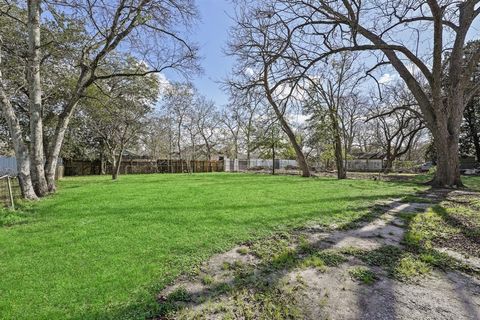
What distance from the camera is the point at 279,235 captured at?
401 centimetres

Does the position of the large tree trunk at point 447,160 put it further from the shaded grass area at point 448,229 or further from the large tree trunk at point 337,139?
the large tree trunk at point 337,139

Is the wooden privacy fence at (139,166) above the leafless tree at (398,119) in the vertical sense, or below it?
below

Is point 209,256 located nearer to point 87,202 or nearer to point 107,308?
point 107,308

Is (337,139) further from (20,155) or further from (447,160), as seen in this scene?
(20,155)

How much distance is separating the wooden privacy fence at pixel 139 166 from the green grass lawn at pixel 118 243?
2127 centimetres

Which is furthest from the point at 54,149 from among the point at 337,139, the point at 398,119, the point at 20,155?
the point at 398,119

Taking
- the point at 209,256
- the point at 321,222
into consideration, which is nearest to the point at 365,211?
the point at 321,222

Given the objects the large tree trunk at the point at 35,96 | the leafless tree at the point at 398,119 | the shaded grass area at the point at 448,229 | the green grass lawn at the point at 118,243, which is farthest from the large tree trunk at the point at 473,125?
the large tree trunk at the point at 35,96

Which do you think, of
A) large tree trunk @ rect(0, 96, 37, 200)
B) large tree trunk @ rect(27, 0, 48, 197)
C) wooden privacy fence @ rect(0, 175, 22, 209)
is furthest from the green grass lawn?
large tree trunk @ rect(27, 0, 48, 197)

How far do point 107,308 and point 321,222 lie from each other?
3.51m

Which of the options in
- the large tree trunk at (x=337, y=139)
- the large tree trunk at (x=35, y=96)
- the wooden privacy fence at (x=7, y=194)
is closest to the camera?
the wooden privacy fence at (x=7, y=194)

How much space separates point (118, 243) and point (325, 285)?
2522mm

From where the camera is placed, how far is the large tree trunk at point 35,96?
7457 millimetres

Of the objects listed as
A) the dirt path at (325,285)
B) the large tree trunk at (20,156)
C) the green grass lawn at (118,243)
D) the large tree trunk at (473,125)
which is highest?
the large tree trunk at (473,125)
